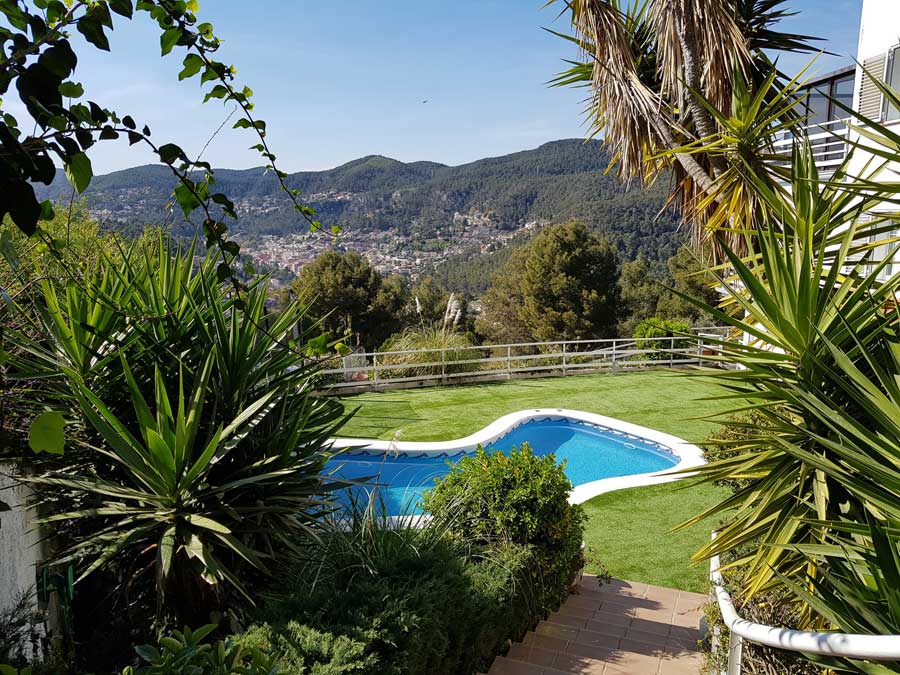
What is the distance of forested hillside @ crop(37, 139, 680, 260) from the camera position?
160 feet

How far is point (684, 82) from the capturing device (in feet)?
14.4

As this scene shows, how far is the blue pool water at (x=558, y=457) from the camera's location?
910 cm

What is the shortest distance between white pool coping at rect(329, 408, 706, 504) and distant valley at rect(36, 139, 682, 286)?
1491 inches

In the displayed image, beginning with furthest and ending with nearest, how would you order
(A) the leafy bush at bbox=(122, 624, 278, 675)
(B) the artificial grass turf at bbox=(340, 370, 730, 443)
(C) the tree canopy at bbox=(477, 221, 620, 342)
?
(C) the tree canopy at bbox=(477, 221, 620, 342) < (B) the artificial grass turf at bbox=(340, 370, 730, 443) < (A) the leafy bush at bbox=(122, 624, 278, 675)

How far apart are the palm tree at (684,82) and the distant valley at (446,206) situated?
1674 inches

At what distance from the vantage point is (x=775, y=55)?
18.7 feet

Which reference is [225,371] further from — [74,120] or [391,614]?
[74,120]

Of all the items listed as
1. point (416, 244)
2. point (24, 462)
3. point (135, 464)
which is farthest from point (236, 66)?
point (416, 244)

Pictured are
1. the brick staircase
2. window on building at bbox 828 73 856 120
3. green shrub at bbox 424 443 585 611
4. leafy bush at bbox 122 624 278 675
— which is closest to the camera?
leafy bush at bbox 122 624 278 675

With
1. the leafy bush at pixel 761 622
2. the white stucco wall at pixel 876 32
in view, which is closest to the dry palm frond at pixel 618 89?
the leafy bush at pixel 761 622

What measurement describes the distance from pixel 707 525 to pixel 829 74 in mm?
12969

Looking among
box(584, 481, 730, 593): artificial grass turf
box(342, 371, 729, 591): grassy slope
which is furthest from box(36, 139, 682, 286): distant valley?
box(584, 481, 730, 593): artificial grass turf

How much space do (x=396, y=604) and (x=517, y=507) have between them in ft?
5.35

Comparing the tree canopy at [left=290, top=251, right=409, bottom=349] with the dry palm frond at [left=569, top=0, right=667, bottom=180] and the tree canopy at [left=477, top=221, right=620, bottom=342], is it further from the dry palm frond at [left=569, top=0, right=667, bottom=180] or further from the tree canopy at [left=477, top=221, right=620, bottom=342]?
the dry palm frond at [left=569, top=0, right=667, bottom=180]
